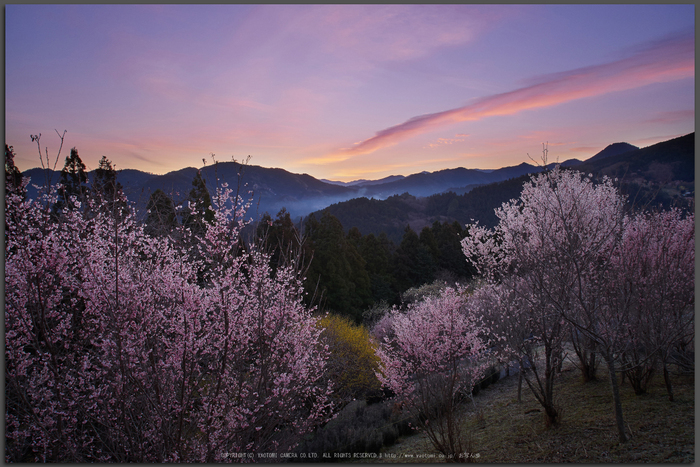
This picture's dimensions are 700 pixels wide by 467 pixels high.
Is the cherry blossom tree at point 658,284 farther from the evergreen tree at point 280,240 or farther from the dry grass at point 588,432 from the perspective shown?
the evergreen tree at point 280,240

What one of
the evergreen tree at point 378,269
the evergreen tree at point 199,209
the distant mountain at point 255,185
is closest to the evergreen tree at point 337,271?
the evergreen tree at point 378,269

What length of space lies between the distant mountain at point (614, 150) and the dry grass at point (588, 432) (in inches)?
149

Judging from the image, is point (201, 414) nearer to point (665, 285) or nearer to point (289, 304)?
point (289, 304)

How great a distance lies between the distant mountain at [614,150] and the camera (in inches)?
219

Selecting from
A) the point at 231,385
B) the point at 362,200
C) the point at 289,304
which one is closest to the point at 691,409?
the point at 289,304

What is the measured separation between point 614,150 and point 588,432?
4884 millimetres

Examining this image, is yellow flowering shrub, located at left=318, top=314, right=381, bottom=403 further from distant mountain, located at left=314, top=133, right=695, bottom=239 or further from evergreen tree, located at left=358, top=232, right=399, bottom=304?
evergreen tree, located at left=358, top=232, right=399, bottom=304

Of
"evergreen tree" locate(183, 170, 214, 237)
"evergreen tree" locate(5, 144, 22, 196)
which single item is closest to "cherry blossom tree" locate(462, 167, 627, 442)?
"evergreen tree" locate(183, 170, 214, 237)

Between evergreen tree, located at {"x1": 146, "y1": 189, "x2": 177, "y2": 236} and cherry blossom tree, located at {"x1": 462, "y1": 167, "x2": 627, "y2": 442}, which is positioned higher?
evergreen tree, located at {"x1": 146, "y1": 189, "x2": 177, "y2": 236}

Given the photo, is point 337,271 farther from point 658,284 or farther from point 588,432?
point 658,284

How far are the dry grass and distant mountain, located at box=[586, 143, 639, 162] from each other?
149 inches

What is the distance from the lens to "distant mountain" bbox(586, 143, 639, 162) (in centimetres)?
557

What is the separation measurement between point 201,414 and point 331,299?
15.7m

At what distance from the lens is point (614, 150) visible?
595cm
